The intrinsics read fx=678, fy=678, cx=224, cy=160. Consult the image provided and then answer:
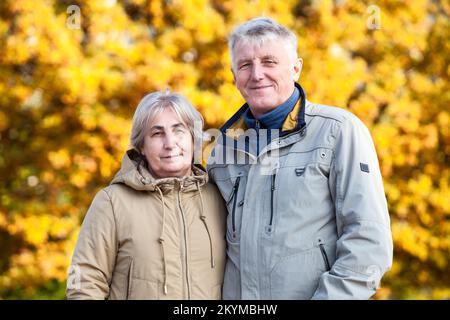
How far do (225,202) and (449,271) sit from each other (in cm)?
466

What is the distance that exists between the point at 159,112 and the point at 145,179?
0.31 metres

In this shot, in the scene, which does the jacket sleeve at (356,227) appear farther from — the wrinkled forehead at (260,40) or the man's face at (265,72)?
the wrinkled forehead at (260,40)

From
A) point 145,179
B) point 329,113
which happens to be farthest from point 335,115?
point 145,179

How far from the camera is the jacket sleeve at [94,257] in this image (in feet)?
9.00

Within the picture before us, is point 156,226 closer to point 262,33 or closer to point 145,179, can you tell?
point 145,179

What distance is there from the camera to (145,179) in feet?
9.42

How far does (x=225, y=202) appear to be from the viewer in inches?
118

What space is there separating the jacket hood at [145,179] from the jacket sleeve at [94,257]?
150 millimetres

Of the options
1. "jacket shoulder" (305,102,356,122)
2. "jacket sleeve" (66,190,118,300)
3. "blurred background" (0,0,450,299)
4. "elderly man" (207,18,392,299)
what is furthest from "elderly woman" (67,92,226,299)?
"blurred background" (0,0,450,299)

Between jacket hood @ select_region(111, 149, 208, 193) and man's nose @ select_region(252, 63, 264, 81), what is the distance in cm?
48

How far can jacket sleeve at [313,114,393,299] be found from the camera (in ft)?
8.39

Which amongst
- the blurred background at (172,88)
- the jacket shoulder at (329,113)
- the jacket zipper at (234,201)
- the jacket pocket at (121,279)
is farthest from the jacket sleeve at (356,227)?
the blurred background at (172,88)

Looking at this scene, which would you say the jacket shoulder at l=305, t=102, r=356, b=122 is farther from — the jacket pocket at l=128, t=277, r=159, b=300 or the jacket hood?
the jacket pocket at l=128, t=277, r=159, b=300

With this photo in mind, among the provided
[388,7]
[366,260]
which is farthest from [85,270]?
[388,7]
